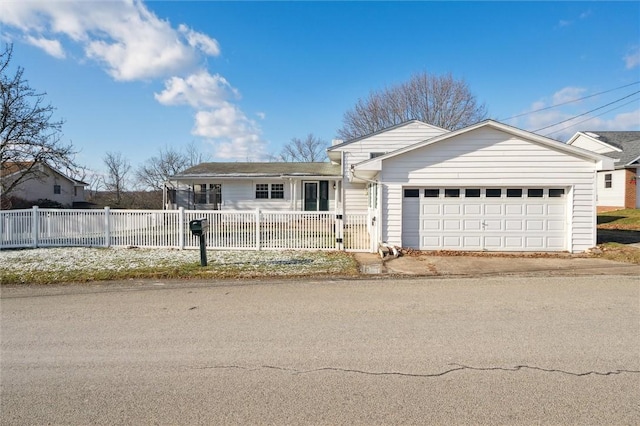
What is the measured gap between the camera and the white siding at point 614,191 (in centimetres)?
2358

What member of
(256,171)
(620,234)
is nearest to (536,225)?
(620,234)

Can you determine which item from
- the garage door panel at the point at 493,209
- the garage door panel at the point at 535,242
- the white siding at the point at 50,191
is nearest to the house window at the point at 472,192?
the garage door panel at the point at 493,209

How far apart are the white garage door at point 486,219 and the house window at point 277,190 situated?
36.4 feet

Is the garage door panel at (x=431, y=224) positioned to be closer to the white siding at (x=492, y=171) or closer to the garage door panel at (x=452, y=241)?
the garage door panel at (x=452, y=241)

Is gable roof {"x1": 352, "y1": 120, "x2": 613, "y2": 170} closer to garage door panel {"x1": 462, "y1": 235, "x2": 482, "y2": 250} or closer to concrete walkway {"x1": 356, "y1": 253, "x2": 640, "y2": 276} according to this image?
concrete walkway {"x1": 356, "y1": 253, "x2": 640, "y2": 276}

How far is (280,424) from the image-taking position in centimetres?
261

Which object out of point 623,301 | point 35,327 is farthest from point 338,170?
point 35,327

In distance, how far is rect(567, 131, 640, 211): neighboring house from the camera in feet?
74.8

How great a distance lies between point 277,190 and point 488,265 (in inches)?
560

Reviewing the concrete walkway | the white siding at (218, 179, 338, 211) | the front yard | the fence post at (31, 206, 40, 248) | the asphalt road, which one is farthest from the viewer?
the white siding at (218, 179, 338, 211)

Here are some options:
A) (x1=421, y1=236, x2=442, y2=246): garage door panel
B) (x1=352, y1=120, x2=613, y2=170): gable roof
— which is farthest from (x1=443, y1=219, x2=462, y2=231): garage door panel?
(x1=352, y1=120, x2=613, y2=170): gable roof

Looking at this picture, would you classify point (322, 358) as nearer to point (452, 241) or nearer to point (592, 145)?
point (452, 241)

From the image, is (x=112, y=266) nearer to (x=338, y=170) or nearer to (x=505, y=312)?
(x=505, y=312)

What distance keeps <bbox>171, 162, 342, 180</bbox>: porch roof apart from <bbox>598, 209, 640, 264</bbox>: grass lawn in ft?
39.4
